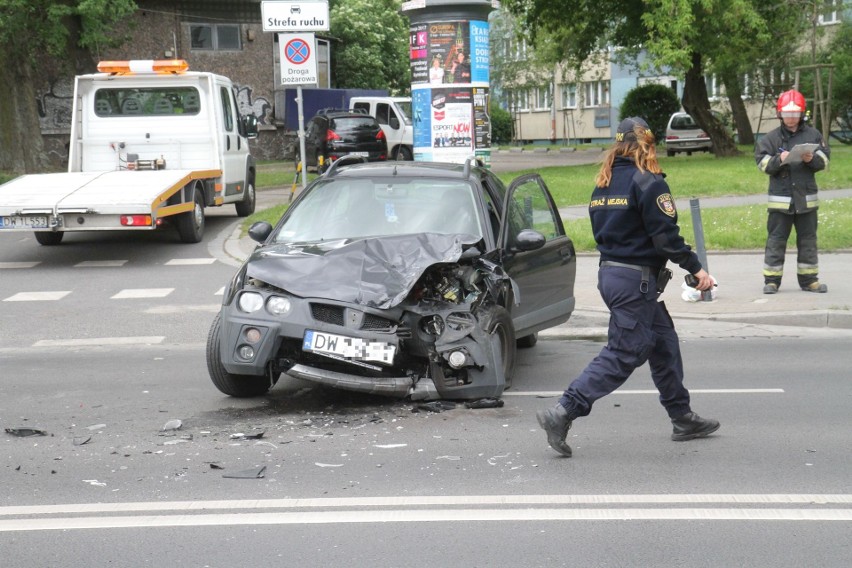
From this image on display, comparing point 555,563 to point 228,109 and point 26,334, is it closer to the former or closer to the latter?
point 26,334

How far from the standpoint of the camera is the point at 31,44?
2872cm

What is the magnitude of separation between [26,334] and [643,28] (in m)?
24.4

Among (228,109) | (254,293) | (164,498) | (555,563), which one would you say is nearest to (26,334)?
(254,293)

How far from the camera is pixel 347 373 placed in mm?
6902

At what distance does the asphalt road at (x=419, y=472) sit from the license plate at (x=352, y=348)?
1.34 feet

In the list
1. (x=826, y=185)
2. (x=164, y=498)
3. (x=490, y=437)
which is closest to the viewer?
(x=164, y=498)

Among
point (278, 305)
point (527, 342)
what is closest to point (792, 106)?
point (527, 342)

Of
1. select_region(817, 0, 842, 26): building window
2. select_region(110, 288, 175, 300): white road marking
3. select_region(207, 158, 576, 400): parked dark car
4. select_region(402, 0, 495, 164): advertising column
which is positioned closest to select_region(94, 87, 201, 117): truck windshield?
select_region(402, 0, 495, 164): advertising column

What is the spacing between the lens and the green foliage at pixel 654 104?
46.3 meters

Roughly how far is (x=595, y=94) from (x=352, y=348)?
202ft

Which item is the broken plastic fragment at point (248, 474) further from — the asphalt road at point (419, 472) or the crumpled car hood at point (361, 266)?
the crumpled car hood at point (361, 266)

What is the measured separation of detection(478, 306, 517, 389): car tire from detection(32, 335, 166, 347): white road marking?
12.7 ft

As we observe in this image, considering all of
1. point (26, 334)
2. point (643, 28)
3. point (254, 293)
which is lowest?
point (26, 334)

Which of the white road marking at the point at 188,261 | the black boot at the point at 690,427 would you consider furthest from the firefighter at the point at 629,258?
the white road marking at the point at 188,261
